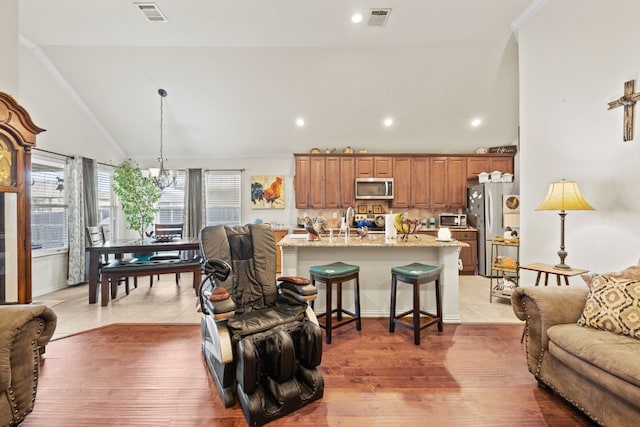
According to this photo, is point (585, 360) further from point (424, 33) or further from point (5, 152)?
point (5, 152)

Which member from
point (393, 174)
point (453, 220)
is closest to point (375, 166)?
point (393, 174)

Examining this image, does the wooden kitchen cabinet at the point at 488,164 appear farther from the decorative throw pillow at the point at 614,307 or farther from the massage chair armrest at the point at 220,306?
the massage chair armrest at the point at 220,306

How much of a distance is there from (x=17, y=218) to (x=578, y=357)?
4.29 meters

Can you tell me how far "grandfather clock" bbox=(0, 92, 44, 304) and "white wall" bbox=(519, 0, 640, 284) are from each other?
5094 millimetres

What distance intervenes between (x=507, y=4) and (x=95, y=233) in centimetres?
620

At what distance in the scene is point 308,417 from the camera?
1.91m

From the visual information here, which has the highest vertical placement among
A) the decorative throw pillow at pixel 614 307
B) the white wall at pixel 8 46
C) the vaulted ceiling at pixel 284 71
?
the vaulted ceiling at pixel 284 71

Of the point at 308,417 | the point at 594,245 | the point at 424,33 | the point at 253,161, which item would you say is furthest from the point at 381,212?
the point at 308,417

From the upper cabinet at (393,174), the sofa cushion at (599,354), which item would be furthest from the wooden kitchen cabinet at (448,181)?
the sofa cushion at (599,354)

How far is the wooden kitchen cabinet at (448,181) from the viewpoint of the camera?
626cm

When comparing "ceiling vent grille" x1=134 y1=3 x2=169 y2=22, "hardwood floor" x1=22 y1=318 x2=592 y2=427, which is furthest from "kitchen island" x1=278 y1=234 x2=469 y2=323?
"ceiling vent grille" x1=134 y1=3 x2=169 y2=22

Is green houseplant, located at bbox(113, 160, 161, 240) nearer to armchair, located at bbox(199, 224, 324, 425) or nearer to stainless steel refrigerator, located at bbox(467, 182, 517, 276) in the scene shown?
armchair, located at bbox(199, 224, 324, 425)

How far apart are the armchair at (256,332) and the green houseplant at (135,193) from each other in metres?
3.65

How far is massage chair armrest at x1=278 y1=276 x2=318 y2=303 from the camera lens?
7.53 feet
